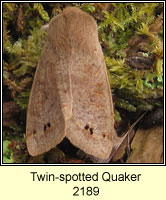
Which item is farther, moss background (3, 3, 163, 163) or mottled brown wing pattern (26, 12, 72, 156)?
moss background (3, 3, 163, 163)

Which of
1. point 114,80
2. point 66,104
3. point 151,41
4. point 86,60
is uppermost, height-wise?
point 151,41

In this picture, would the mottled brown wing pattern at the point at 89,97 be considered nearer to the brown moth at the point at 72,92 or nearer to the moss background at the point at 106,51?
the brown moth at the point at 72,92

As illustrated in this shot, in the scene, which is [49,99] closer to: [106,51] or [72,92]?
[72,92]

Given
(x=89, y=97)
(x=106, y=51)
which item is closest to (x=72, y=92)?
(x=89, y=97)

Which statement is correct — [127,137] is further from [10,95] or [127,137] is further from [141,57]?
[10,95]

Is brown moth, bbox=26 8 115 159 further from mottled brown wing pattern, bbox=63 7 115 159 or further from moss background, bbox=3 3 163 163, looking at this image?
moss background, bbox=3 3 163 163

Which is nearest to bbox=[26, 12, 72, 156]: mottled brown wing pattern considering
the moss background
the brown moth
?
the brown moth

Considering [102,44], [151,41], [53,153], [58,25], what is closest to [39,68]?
[58,25]
